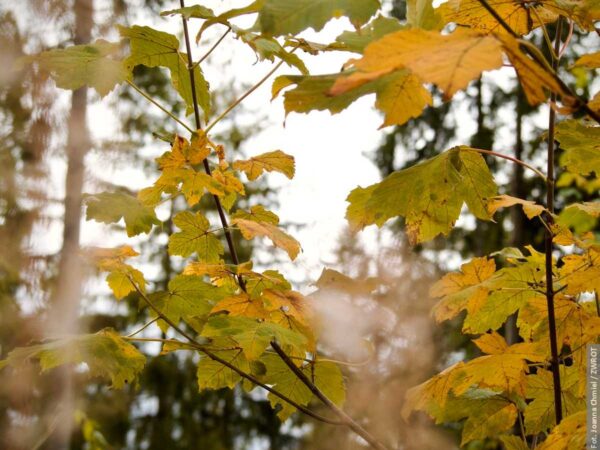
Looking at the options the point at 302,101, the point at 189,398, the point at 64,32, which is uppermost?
the point at 64,32

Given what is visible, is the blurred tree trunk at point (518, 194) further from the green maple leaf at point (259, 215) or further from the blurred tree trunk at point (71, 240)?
the green maple leaf at point (259, 215)

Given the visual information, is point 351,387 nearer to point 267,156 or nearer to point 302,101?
point 267,156

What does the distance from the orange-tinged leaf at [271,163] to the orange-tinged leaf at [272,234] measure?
0.17 meters

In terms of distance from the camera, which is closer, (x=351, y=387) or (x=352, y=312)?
(x=352, y=312)

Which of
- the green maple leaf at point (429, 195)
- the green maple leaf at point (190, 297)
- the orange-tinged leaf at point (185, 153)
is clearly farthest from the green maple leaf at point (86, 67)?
the green maple leaf at point (429, 195)

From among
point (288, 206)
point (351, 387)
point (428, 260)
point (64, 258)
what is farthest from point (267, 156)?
point (288, 206)

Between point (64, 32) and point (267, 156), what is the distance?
18.4 feet

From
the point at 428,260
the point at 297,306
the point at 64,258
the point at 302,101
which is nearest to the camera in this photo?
the point at 302,101

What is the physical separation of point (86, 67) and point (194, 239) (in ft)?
1.22

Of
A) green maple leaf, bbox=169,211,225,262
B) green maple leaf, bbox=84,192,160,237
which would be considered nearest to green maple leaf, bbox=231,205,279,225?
green maple leaf, bbox=169,211,225,262

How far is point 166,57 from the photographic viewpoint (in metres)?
1.24

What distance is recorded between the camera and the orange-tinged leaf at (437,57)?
605 mm

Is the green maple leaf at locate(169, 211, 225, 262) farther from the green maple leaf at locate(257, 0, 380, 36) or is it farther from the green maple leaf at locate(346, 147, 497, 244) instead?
the green maple leaf at locate(257, 0, 380, 36)

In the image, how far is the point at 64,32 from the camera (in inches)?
244
